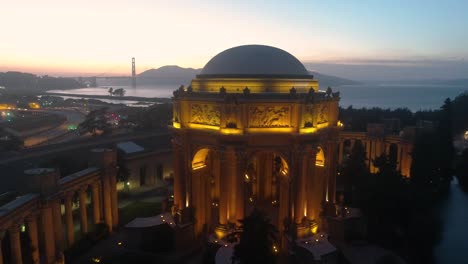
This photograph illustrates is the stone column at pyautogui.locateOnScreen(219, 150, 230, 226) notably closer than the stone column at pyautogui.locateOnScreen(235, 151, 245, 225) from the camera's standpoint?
No

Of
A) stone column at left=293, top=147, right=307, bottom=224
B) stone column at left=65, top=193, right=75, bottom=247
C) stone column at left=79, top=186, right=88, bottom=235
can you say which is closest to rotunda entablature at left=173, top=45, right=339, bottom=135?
stone column at left=293, top=147, right=307, bottom=224

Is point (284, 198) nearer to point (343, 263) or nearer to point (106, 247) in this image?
point (343, 263)

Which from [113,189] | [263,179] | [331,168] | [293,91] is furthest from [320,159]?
[113,189]

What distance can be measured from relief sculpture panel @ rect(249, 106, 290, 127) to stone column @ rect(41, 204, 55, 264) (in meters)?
13.9

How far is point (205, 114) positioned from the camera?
85.1 ft

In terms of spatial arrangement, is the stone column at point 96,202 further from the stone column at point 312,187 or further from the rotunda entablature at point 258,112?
the stone column at point 312,187

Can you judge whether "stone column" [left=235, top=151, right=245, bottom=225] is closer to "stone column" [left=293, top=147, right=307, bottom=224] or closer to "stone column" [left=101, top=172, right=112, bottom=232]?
"stone column" [left=293, top=147, right=307, bottom=224]

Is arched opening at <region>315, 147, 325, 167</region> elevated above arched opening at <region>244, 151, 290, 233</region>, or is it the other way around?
arched opening at <region>315, 147, 325, 167</region>

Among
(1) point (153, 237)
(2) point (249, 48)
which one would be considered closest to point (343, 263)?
(1) point (153, 237)

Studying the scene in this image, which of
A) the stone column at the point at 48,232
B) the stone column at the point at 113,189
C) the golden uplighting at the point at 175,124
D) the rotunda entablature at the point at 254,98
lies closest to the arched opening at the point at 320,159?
the rotunda entablature at the point at 254,98

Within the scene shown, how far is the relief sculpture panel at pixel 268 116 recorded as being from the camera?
24438mm

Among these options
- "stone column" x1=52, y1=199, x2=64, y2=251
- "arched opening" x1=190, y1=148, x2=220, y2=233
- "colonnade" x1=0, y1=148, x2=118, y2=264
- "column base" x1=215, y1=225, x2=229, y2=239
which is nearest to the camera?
"colonnade" x1=0, y1=148, x2=118, y2=264

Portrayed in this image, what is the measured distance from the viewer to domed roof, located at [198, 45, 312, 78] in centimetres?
2589

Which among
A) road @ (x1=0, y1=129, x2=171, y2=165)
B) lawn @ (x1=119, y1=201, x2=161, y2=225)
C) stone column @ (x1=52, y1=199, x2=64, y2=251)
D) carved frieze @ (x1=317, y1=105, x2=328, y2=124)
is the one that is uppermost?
carved frieze @ (x1=317, y1=105, x2=328, y2=124)
